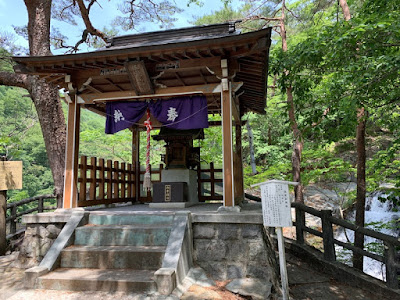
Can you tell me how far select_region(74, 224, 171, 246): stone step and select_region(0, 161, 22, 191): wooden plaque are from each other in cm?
243

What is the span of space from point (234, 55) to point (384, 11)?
2.99 metres

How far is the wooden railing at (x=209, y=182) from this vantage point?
29.8 ft

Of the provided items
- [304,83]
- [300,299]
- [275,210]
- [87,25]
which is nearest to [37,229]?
[275,210]

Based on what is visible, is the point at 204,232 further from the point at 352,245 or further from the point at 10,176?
the point at 10,176

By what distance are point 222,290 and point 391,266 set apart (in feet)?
11.7

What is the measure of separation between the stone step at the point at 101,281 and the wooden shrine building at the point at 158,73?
2.11 meters

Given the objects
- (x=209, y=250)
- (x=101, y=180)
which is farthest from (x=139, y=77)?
(x=209, y=250)

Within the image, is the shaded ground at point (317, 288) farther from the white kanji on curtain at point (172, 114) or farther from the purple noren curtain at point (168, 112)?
the white kanji on curtain at point (172, 114)

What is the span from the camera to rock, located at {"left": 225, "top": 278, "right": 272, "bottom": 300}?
168 inches

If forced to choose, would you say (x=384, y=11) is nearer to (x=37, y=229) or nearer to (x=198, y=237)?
(x=198, y=237)

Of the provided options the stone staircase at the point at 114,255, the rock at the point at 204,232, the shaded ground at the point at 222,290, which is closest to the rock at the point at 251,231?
the rock at the point at 204,232

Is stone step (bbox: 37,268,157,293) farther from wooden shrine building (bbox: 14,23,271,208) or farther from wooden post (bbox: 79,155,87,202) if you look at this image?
wooden post (bbox: 79,155,87,202)

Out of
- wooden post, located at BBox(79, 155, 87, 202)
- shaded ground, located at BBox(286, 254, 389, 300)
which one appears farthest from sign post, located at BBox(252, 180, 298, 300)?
wooden post, located at BBox(79, 155, 87, 202)

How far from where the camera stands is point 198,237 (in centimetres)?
511
